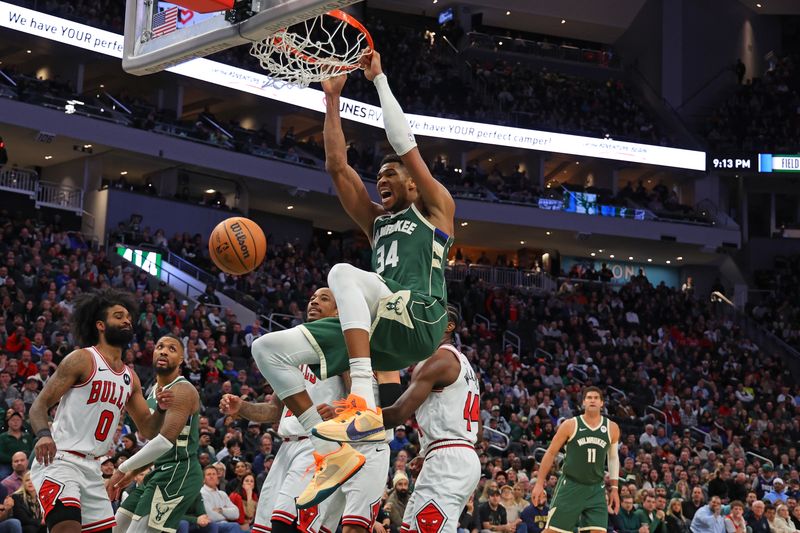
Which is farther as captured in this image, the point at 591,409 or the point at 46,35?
the point at 46,35

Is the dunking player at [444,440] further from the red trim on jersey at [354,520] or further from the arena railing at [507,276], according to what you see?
the arena railing at [507,276]

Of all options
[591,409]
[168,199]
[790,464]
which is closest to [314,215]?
[168,199]

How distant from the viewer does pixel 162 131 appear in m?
29.9

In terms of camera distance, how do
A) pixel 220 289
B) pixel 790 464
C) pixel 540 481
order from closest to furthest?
pixel 540 481 → pixel 790 464 → pixel 220 289

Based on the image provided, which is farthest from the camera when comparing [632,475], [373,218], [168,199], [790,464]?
[168,199]

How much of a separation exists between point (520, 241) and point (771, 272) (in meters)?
9.89

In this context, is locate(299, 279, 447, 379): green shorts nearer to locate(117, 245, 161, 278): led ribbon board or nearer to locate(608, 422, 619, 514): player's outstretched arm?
locate(608, 422, 619, 514): player's outstretched arm

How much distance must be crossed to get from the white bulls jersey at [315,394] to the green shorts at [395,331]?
2051 millimetres

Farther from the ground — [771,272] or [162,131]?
[162,131]

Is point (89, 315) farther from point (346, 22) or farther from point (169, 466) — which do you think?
point (346, 22)

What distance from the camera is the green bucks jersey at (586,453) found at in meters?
10.4

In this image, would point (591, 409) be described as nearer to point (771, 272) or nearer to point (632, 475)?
point (632, 475)

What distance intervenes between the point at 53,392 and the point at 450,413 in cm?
293

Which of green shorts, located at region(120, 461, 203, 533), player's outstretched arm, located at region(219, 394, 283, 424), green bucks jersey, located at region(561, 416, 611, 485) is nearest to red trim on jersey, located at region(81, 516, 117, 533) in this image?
green shorts, located at region(120, 461, 203, 533)
